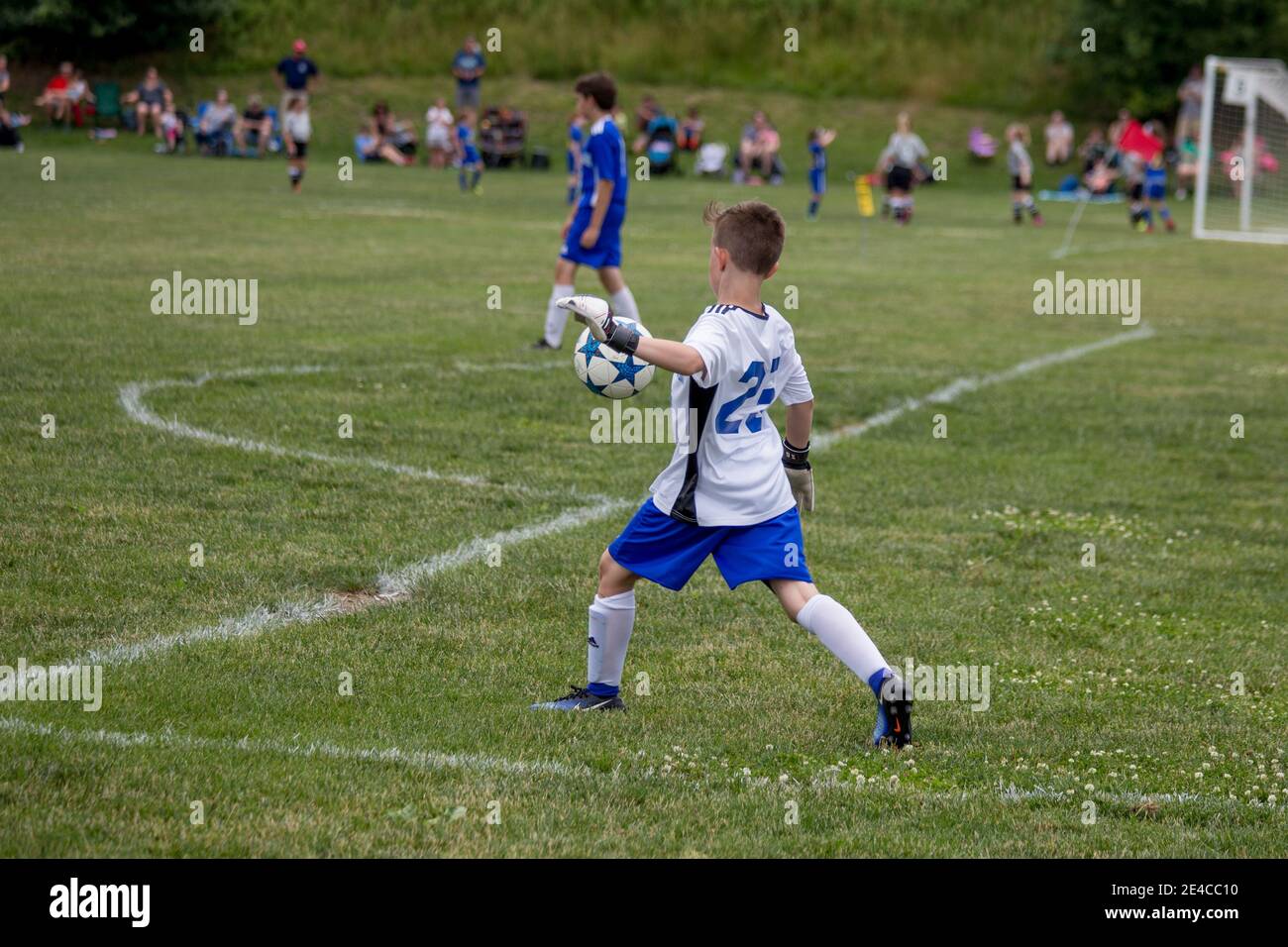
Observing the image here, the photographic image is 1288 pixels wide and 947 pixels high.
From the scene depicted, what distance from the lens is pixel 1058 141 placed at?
46656 mm

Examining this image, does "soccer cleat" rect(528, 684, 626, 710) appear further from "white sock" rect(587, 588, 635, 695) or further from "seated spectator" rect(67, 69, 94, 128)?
"seated spectator" rect(67, 69, 94, 128)

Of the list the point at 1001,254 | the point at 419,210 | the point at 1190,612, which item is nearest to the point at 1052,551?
the point at 1190,612

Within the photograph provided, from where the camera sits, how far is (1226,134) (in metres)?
32.8

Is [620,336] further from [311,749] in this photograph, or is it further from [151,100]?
[151,100]

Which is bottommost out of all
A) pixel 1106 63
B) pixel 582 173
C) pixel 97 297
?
pixel 97 297

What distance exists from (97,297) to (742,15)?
40599 mm

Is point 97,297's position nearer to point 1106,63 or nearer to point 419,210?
point 419,210

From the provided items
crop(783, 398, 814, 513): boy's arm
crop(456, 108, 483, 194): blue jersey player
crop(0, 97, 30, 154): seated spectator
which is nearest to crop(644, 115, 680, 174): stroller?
crop(456, 108, 483, 194): blue jersey player

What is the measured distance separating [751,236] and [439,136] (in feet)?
122

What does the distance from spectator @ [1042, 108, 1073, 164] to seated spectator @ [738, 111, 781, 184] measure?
31.5 ft

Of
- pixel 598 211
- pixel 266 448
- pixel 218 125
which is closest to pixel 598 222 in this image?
pixel 598 211

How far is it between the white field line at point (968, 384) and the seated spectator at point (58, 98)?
32.7m
